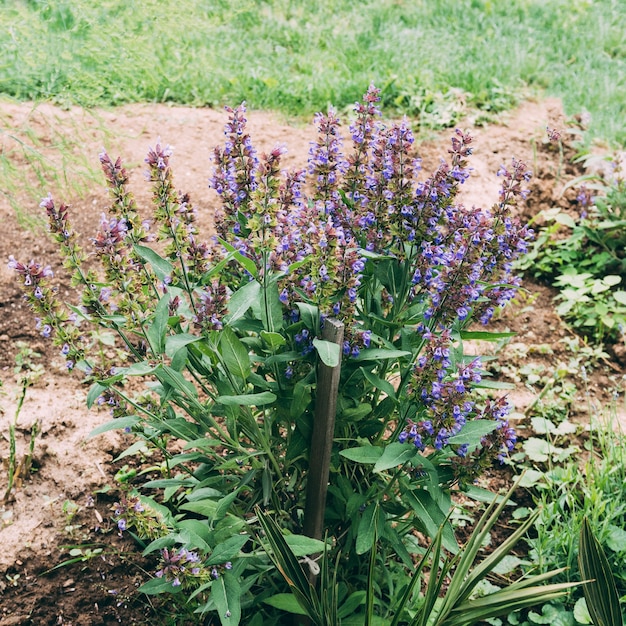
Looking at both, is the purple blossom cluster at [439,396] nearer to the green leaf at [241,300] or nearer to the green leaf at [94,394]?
the green leaf at [241,300]

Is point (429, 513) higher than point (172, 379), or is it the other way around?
point (172, 379)

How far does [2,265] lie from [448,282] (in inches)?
111

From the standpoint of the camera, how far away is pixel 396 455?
1837 mm

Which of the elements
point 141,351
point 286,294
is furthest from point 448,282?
point 141,351

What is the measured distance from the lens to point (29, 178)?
432cm

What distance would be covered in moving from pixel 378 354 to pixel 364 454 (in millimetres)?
280

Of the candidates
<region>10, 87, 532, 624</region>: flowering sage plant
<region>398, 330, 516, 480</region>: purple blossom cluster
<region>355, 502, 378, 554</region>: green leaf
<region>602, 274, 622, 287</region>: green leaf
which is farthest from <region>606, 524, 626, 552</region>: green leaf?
<region>602, 274, 622, 287</region>: green leaf

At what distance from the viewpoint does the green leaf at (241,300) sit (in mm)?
1790

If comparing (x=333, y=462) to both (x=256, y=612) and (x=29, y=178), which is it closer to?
(x=256, y=612)

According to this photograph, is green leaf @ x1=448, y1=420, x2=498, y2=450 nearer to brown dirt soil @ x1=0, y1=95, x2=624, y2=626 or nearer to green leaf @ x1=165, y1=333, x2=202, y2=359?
green leaf @ x1=165, y1=333, x2=202, y2=359

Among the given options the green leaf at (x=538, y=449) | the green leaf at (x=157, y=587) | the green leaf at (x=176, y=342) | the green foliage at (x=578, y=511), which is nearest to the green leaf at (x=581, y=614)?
the green foliage at (x=578, y=511)

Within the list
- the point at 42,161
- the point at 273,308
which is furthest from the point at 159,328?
the point at 42,161

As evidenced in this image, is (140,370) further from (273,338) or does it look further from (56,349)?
(56,349)

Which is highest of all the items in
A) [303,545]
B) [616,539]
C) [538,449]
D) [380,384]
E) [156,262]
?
[156,262]
